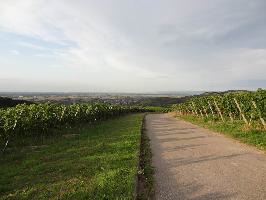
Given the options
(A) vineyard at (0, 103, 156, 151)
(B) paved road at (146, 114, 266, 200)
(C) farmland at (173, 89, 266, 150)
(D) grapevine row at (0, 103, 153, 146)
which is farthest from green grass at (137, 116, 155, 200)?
(D) grapevine row at (0, 103, 153, 146)

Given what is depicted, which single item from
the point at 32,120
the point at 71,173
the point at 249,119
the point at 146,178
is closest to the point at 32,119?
the point at 32,120

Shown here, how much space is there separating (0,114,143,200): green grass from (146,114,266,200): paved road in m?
1.06

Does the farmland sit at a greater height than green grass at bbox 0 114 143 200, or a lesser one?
greater

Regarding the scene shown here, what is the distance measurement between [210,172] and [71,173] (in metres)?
4.42

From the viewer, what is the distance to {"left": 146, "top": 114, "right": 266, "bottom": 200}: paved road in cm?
802

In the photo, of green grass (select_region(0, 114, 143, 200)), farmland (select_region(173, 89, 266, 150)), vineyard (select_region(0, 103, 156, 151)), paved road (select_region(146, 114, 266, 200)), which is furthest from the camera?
farmland (select_region(173, 89, 266, 150))

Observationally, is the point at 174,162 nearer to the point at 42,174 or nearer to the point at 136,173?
the point at 136,173

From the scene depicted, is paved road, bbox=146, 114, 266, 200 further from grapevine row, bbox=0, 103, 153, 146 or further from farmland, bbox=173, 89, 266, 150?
grapevine row, bbox=0, 103, 153, 146

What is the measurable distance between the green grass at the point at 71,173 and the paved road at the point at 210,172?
1.06 metres

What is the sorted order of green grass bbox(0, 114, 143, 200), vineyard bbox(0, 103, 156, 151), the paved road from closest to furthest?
the paved road → green grass bbox(0, 114, 143, 200) → vineyard bbox(0, 103, 156, 151)

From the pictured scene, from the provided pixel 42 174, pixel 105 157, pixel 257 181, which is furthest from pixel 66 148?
pixel 257 181

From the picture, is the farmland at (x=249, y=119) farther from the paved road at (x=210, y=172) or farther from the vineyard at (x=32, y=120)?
the vineyard at (x=32, y=120)

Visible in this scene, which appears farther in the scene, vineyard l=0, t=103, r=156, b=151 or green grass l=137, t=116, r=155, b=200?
vineyard l=0, t=103, r=156, b=151

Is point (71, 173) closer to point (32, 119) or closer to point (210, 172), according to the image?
point (210, 172)
